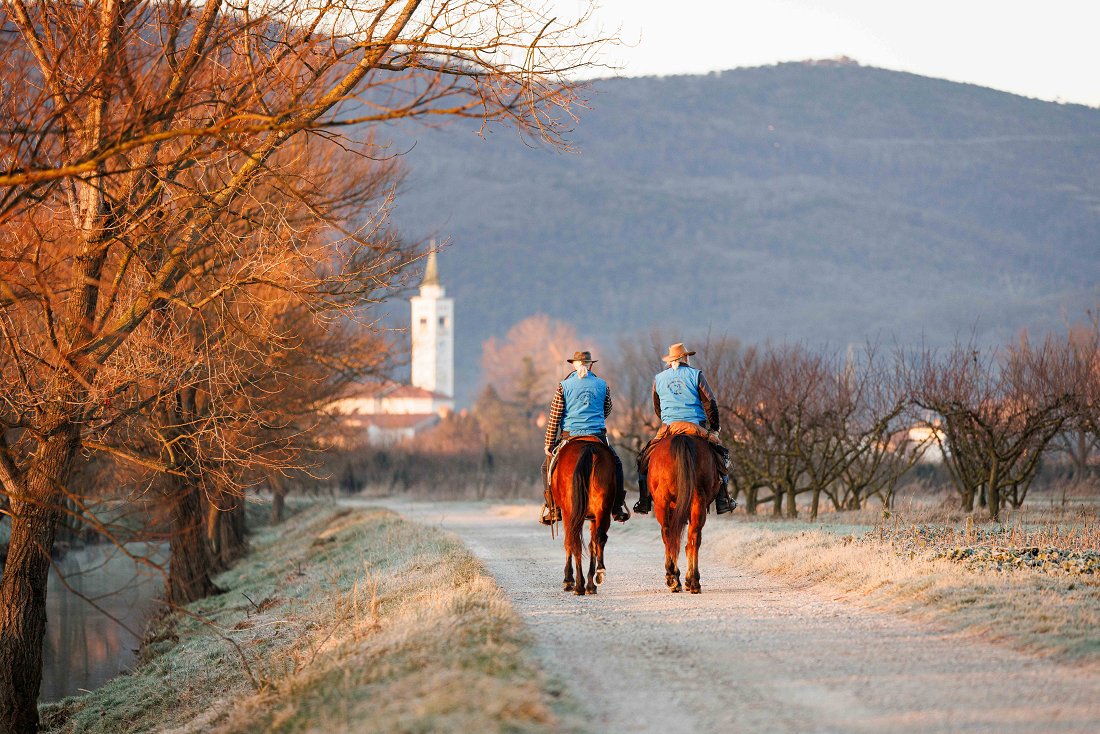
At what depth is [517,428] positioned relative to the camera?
368ft

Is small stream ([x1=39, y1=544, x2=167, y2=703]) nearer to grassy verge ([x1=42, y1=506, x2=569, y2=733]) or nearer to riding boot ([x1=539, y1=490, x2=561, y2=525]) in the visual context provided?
grassy verge ([x1=42, y1=506, x2=569, y2=733])

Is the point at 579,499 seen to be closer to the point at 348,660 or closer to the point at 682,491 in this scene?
the point at 682,491

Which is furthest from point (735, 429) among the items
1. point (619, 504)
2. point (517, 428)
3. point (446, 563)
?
point (517, 428)

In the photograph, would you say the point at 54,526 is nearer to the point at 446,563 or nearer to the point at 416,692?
the point at 446,563

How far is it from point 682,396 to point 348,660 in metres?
5.74

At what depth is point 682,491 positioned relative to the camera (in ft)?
49.5

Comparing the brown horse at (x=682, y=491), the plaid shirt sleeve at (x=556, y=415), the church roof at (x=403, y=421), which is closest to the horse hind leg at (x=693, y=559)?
the brown horse at (x=682, y=491)

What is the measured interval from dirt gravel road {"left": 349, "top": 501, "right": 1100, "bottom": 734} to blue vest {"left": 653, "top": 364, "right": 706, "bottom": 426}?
1.96m

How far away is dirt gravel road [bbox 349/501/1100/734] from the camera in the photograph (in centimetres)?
833

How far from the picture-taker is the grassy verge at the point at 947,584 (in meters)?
11.0

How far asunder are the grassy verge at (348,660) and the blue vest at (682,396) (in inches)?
112

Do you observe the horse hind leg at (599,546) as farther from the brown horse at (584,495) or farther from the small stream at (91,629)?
the small stream at (91,629)

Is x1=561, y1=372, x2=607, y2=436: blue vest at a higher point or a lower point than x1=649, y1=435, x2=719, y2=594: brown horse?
higher

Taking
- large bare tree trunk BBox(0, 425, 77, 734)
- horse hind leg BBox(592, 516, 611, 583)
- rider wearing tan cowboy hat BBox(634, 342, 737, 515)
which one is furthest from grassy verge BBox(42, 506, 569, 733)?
rider wearing tan cowboy hat BBox(634, 342, 737, 515)
